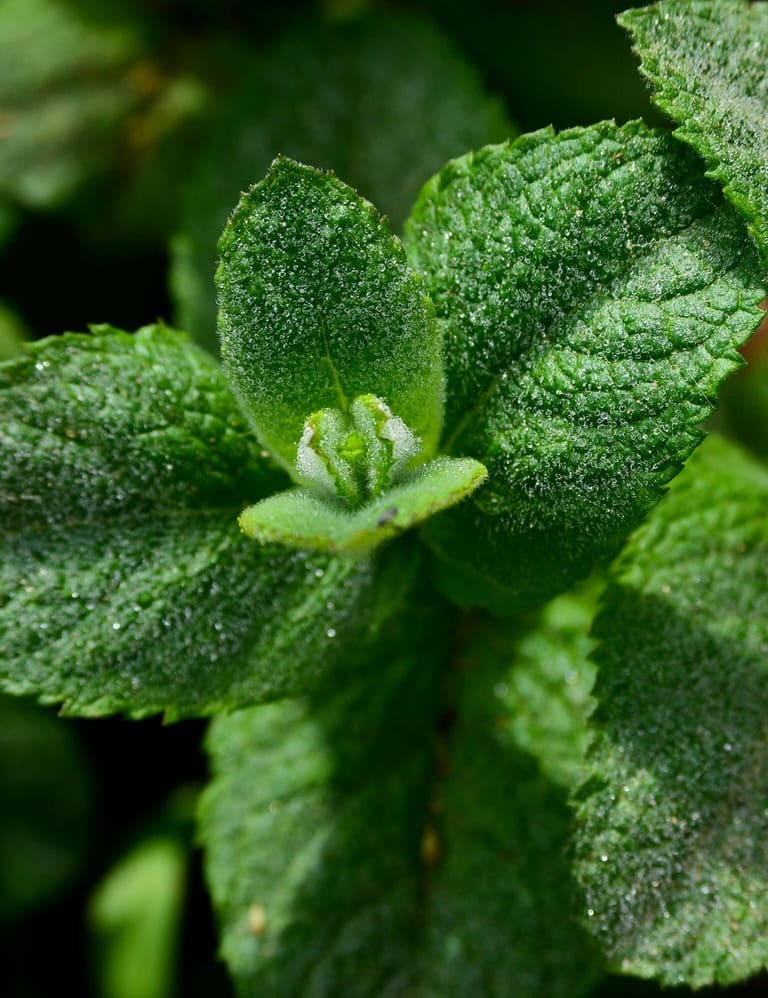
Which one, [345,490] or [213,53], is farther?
[213,53]

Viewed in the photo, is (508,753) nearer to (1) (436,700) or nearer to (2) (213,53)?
(1) (436,700)

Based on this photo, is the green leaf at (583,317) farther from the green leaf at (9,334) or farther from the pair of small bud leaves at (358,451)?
the green leaf at (9,334)

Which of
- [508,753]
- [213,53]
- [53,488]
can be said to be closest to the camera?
[53,488]

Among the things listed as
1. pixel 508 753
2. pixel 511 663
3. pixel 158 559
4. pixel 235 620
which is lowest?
pixel 508 753

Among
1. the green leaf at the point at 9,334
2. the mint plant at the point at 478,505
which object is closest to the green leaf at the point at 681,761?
the mint plant at the point at 478,505

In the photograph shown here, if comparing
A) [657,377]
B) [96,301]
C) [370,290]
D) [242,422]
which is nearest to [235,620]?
[242,422]

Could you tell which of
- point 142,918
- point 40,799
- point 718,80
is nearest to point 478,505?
point 718,80
